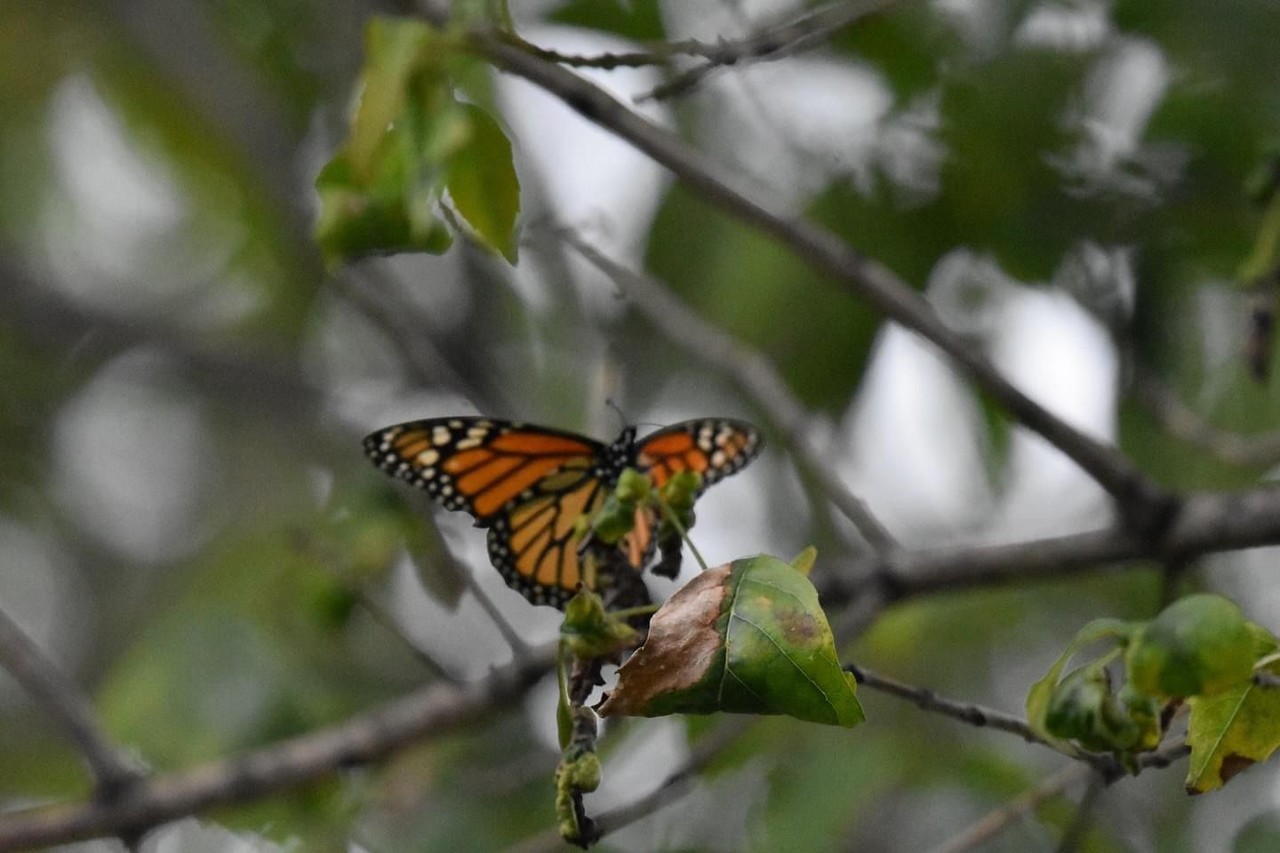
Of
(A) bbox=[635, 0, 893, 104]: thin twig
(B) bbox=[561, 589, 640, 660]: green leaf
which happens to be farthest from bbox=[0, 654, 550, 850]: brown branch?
(B) bbox=[561, 589, 640, 660]: green leaf

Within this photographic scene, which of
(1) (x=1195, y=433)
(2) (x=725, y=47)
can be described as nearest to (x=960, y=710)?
(2) (x=725, y=47)

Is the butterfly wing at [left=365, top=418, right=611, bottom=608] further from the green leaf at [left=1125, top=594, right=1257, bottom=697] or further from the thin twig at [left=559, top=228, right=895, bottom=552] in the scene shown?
the green leaf at [left=1125, top=594, right=1257, bottom=697]

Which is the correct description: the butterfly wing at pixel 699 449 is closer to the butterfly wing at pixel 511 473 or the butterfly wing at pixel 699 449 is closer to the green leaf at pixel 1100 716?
the butterfly wing at pixel 511 473

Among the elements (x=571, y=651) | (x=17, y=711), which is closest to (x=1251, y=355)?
(x=571, y=651)

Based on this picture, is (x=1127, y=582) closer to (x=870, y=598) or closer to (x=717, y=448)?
(x=870, y=598)

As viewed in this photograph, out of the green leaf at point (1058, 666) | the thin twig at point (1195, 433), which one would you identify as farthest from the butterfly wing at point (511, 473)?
the thin twig at point (1195, 433)

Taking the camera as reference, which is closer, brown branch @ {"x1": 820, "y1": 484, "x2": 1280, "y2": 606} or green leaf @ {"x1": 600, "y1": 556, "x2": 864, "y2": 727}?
green leaf @ {"x1": 600, "y1": 556, "x2": 864, "y2": 727}

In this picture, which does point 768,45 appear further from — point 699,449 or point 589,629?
point 589,629
